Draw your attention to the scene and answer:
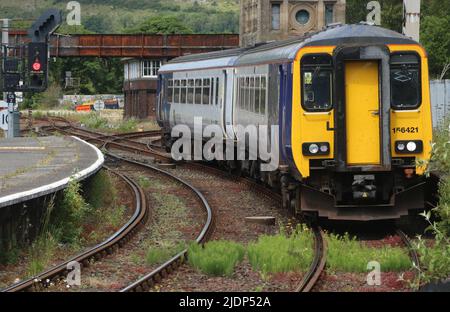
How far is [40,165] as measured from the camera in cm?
1980

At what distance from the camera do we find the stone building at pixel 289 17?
70375 mm

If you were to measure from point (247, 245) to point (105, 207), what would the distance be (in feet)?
16.6

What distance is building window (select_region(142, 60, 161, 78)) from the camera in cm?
6700

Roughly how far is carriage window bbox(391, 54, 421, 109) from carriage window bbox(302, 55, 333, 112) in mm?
973

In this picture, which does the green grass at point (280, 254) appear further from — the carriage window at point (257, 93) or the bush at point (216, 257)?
the carriage window at point (257, 93)

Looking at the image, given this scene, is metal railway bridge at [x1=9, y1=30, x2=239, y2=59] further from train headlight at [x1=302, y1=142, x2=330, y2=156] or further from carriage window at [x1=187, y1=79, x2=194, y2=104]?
train headlight at [x1=302, y1=142, x2=330, y2=156]

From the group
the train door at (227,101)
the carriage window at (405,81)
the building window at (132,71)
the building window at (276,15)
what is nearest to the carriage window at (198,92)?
the train door at (227,101)

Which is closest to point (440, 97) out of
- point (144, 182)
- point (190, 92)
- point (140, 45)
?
point (190, 92)

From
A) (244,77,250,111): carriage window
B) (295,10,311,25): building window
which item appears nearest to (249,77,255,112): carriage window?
(244,77,250,111): carriage window

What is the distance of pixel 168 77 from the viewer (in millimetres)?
30406

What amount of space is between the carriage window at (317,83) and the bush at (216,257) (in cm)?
295

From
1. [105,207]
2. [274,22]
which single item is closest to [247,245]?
[105,207]

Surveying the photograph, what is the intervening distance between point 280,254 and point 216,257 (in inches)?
31.8
